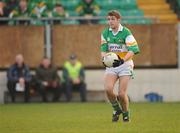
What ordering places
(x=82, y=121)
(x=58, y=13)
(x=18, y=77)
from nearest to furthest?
(x=82, y=121) < (x=18, y=77) < (x=58, y=13)

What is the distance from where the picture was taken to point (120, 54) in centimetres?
1460

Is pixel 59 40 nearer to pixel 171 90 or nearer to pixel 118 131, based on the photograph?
pixel 171 90

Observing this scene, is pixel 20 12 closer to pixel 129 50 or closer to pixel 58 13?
pixel 58 13

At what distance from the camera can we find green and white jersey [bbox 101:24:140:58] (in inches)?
571

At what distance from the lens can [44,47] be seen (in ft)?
82.3

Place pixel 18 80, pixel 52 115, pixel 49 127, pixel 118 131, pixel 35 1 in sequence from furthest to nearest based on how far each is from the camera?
pixel 35 1 < pixel 18 80 < pixel 52 115 < pixel 49 127 < pixel 118 131

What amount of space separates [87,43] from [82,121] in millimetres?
9957

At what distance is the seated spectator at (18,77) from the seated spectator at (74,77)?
1.25 meters

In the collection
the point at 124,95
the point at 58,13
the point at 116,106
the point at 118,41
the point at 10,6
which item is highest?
the point at 10,6

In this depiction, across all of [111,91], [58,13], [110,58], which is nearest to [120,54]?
[110,58]

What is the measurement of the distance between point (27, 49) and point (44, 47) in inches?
22.9

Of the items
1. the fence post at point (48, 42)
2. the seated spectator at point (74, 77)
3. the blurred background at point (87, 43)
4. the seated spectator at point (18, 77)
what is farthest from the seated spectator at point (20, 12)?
the seated spectator at point (74, 77)

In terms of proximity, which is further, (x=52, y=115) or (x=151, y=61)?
(x=151, y=61)

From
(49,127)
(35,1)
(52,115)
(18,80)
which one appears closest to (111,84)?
(49,127)
